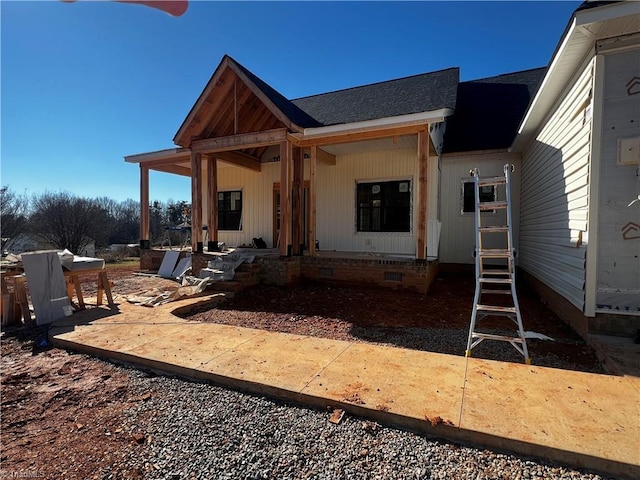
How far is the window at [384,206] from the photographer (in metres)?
9.06

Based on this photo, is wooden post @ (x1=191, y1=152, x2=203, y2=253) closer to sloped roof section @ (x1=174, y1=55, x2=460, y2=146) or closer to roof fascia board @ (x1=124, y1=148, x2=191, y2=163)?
sloped roof section @ (x1=174, y1=55, x2=460, y2=146)

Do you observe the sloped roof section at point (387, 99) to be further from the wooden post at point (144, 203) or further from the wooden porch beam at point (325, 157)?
the wooden post at point (144, 203)

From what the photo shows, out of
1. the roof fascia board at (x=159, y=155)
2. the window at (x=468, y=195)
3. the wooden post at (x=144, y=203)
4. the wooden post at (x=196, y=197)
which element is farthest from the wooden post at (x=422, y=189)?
the wooden post at (x=144, y=203)

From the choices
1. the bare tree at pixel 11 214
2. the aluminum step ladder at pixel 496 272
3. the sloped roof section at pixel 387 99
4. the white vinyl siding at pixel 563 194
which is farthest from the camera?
the bare tree at pixel 11 214

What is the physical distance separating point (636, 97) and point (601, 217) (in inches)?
54.7

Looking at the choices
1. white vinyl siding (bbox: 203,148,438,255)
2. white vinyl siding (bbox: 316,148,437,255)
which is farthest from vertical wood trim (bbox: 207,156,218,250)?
white vinyl siding (bbox: 316,148,437,255)

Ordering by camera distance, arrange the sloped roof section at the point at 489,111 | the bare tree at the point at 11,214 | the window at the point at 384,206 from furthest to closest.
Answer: the bare tree at the point at 11,214 < the window at the point at 384,206 < the sloped roof section at the point at 489,111

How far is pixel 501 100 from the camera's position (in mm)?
10242

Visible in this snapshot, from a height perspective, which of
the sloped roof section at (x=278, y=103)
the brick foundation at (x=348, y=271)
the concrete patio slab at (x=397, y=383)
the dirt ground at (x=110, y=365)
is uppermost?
the sloped roof section at (x=278, y=103)

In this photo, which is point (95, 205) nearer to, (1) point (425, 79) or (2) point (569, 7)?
(1) point (425, 79)

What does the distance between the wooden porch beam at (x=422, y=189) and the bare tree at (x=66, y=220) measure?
1880 cm

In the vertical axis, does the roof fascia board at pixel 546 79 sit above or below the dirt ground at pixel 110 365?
above

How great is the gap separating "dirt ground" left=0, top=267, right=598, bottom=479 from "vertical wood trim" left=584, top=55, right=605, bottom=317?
2.20 ft

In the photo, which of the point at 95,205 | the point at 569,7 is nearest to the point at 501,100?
the point at 569,7
